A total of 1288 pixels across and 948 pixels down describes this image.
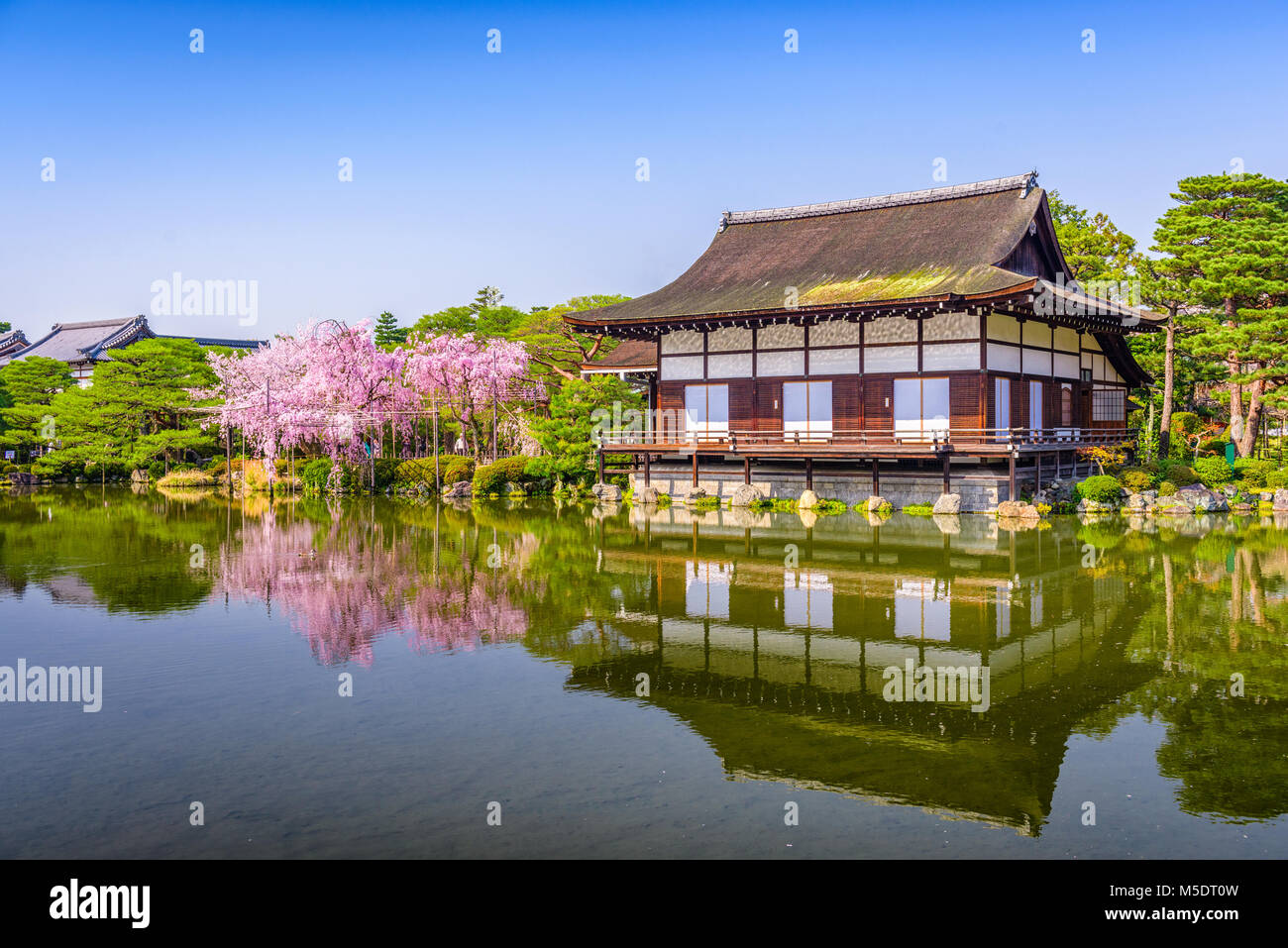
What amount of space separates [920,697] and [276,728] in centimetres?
609

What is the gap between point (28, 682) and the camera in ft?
34.8

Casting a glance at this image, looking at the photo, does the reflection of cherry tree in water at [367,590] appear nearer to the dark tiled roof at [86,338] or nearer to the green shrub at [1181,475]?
the green shrub at [1181,475]

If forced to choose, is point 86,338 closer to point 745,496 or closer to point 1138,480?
point 745,496

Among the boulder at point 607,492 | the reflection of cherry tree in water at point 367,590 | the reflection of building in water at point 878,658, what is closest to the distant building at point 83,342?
the boulder at point 607,492

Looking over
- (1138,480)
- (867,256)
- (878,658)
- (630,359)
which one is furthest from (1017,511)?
(630,359)

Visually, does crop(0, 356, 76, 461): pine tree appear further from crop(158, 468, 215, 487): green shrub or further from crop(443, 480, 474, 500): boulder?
crop(443, 480, 474, 500): boulder

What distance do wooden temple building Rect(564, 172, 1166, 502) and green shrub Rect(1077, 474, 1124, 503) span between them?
4.88 feet

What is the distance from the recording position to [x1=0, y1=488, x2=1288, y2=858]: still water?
6.84 metres

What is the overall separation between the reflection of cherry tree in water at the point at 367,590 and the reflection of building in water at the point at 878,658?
2.23m

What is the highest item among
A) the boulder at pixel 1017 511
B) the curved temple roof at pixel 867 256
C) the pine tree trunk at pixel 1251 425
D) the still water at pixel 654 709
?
the curved temple roof at pixel 867 256

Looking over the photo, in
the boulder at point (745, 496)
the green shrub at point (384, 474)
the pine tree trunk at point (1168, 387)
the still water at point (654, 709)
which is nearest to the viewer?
the still water at point (654, 709)

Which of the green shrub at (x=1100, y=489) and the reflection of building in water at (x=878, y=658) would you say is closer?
the reflection of building in water at (x=878, y=658)

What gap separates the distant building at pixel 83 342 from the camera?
2493 inches
